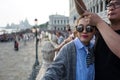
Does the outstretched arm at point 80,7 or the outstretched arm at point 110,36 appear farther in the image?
the outstretched arm at point 80,7

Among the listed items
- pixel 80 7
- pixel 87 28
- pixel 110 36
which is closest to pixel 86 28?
pixel 87 28

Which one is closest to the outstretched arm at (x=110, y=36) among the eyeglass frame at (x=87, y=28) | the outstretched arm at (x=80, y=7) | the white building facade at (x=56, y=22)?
the eyeglass frame at (x=87, y=28)

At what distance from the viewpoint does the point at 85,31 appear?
2.79 m

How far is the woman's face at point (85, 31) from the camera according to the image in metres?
2.78

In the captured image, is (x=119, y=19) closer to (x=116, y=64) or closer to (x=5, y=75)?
(x=116, y=64)

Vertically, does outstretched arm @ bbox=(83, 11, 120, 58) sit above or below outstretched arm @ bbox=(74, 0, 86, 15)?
below

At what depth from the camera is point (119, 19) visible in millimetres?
2754

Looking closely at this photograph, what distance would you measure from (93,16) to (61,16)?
130m

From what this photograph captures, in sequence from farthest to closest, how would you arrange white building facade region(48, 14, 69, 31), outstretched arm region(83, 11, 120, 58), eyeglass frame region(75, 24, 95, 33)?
white building facade region(48, 14, 69, 31)
eyeglass frame region(75, 24, 95, 33)
outstretched arm region(83, 11, 120, 58)

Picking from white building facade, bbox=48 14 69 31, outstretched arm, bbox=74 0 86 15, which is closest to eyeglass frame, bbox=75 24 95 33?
outstretched arm, bbox=74 0 86 15

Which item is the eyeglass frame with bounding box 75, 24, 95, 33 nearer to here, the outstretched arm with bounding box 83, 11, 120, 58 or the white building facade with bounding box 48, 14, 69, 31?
the outstretched arm with bounding box 83, 11, 120, 58

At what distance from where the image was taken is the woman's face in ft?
9.12

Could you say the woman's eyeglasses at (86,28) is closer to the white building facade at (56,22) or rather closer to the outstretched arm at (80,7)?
the outstretched arm at (80,7)

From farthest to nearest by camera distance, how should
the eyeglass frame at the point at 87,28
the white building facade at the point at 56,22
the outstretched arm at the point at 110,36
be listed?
1. the white building facade at the point at 56,22
2. the eyeglass frame at the point at 87,28
3. the outstretched arm at the point at 110,36
